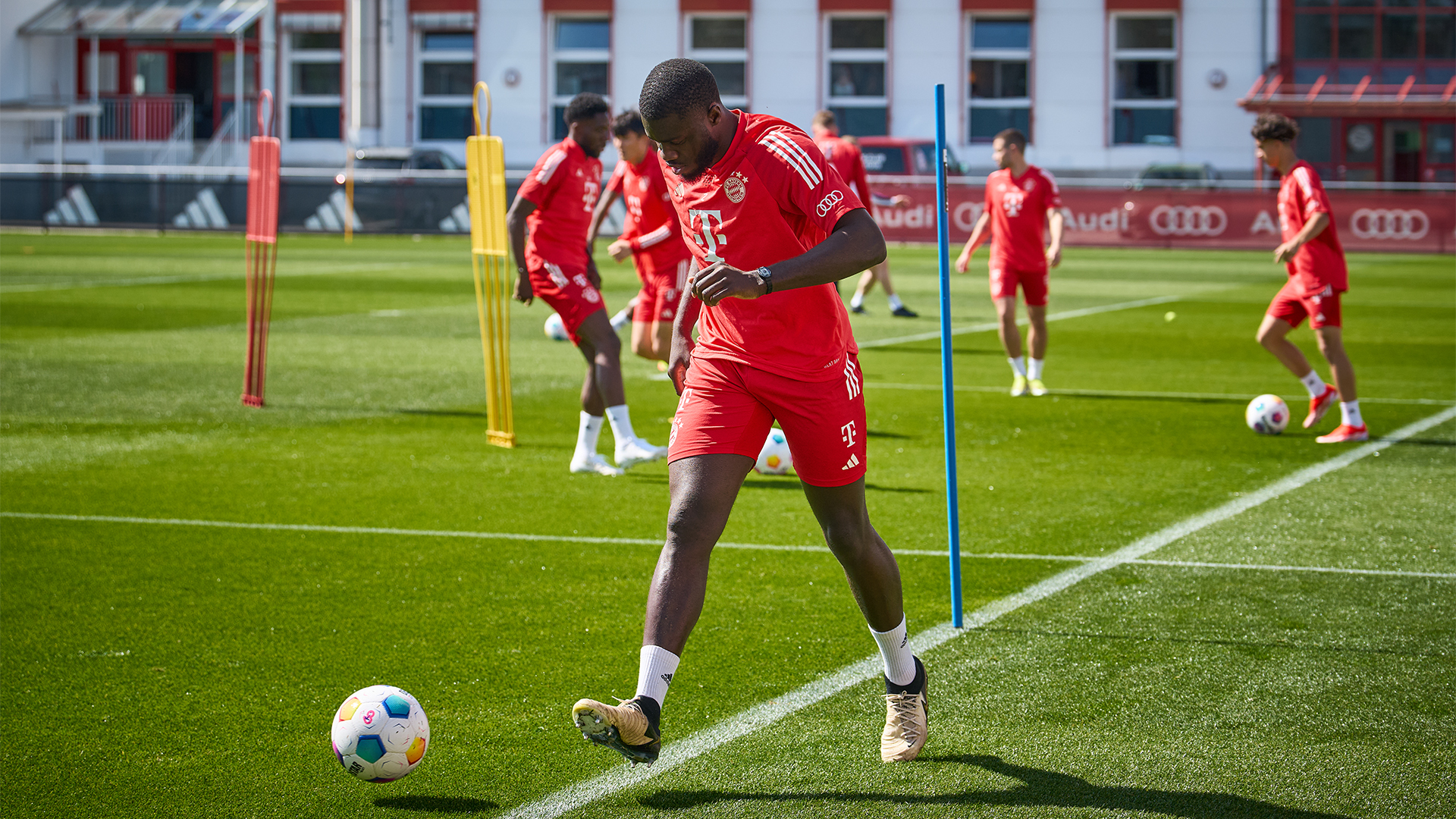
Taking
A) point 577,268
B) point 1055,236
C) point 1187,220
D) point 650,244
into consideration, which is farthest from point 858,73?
point 577,268

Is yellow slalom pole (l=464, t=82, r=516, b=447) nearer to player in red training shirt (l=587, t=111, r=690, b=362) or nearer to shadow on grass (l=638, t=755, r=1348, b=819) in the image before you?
player in red training shirt (l=587, t=111, r=690, b=362)

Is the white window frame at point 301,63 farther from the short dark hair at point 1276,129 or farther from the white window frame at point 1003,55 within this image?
the short dark hair at point 1276,129

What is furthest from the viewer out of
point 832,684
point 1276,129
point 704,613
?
point 1276,129

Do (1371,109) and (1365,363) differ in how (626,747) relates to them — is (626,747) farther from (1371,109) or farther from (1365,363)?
(1371,109)

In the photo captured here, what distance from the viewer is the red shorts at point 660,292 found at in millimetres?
10586

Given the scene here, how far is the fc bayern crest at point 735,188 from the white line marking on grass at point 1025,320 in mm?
12174

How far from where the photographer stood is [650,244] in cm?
1056

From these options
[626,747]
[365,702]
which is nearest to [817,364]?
[626,747]

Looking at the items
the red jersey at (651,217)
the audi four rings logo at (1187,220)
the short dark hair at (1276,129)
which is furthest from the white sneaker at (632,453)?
the audi four rings logo at (1187,220)

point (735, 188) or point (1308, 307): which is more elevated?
point (735, 188)

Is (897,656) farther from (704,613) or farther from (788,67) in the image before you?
(788,67)

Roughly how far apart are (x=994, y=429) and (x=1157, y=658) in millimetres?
5604

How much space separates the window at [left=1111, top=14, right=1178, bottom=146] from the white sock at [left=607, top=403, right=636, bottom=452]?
39552mm

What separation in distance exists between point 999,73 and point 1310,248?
37.9 metres
